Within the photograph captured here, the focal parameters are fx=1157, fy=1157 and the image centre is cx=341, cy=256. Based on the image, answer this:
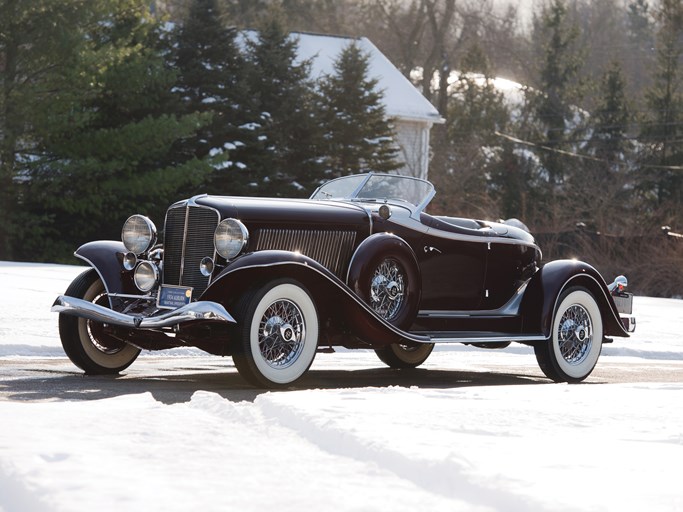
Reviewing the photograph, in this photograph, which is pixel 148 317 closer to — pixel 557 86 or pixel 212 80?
pixel 212 80

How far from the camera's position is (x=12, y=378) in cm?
880

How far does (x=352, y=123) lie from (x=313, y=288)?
88.6ft

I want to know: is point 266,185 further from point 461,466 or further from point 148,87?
point 461,466

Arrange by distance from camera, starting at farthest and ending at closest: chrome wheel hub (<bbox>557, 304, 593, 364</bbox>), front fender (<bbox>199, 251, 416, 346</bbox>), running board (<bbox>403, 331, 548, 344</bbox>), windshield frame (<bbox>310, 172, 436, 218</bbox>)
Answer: chrome wheel hub (<bbox>557, 304, 593, 364</bbox>) < windshield frame (<bbox>310, 172, 436, 218</bbox>) < running board (<bbox>403, 331, 548, 344</bbox>) < front fender (<bbox>199, 251, 416, 346</bbox>)

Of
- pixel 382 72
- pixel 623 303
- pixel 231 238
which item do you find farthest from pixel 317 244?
pixel 382 72

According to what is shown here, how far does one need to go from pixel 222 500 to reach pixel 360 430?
1.42 m

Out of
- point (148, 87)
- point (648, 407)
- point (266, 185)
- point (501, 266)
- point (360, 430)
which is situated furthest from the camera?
point (266, 185)

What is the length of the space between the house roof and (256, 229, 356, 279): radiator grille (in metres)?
30.0

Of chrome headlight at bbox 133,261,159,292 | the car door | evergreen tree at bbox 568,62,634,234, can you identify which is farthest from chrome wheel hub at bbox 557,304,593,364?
evergreen tree at bbox 568,62,634,234

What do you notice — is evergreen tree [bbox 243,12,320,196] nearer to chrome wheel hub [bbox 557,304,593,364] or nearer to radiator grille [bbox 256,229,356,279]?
chrome wheel hub [bbox 557,304,593,364]

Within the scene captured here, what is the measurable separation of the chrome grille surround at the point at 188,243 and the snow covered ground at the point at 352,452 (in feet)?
6.01

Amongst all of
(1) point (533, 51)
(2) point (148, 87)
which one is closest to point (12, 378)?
(2) point (148, 87)

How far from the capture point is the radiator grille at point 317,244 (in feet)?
29.8

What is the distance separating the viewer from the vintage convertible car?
27.8 feet
